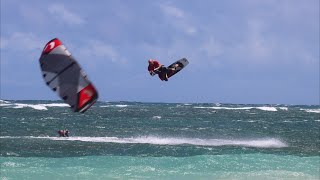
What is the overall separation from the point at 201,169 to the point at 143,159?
4105 mm

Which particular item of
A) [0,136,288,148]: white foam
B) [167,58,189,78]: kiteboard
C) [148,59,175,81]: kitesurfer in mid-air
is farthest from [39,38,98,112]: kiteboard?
[0,136,288,148]: white foam

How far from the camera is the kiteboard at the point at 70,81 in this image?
25.8ft

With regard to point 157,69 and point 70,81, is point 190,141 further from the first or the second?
point 70,81

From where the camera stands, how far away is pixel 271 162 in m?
26.4

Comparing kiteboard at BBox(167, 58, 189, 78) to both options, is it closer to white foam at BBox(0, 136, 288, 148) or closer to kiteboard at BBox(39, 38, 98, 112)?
kiteboard at BBox(39, 38, 98, 112)

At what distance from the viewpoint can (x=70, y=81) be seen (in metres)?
7.92

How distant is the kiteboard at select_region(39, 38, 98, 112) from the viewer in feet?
25.8

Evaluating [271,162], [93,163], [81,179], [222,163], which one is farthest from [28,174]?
[271,162]

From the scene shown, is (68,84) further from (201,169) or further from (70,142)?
(70,142)

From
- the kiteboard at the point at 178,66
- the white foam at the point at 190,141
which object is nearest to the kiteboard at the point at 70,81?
the kiteboard at the point at 178,66

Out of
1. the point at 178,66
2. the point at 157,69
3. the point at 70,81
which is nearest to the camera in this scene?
the point at 70,81

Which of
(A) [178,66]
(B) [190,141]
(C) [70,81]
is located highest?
(A) [178,66]

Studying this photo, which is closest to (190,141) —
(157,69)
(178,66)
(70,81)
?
(178,66)

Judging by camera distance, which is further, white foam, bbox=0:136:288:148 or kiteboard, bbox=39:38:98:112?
white foam, bbox=0:136:288:148
